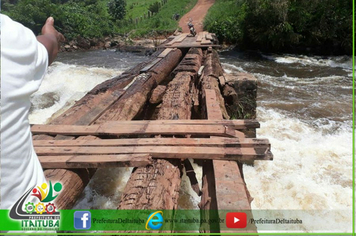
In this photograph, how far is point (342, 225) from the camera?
3.02 metres

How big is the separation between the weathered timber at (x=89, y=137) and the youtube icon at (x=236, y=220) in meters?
1.18

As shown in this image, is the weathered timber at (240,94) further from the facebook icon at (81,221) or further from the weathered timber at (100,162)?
the facebook icon at (81,221)

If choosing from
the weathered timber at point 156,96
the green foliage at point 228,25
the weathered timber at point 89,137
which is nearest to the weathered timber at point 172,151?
the weathered timber at point 89,137

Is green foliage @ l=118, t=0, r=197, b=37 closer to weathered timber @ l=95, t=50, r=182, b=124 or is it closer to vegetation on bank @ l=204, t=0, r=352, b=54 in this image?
vegetation on bank @ l=204, t=0, r=352, b=54

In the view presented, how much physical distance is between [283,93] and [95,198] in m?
6.79

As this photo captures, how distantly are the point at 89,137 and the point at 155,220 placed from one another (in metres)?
1.31

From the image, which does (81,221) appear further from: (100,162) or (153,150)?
(153,150)

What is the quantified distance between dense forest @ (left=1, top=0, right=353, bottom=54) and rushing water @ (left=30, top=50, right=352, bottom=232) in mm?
4822

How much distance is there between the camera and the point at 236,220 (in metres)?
1.46

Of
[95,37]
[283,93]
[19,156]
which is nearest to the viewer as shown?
[19,156]

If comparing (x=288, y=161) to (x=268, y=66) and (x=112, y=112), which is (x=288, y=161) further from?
(x=268, y=66)

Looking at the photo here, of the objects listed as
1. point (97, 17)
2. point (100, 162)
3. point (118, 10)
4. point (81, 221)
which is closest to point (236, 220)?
point (81, 221)

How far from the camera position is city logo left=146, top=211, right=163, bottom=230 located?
151cm

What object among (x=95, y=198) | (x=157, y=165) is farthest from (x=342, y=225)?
(x=95, y=198)
